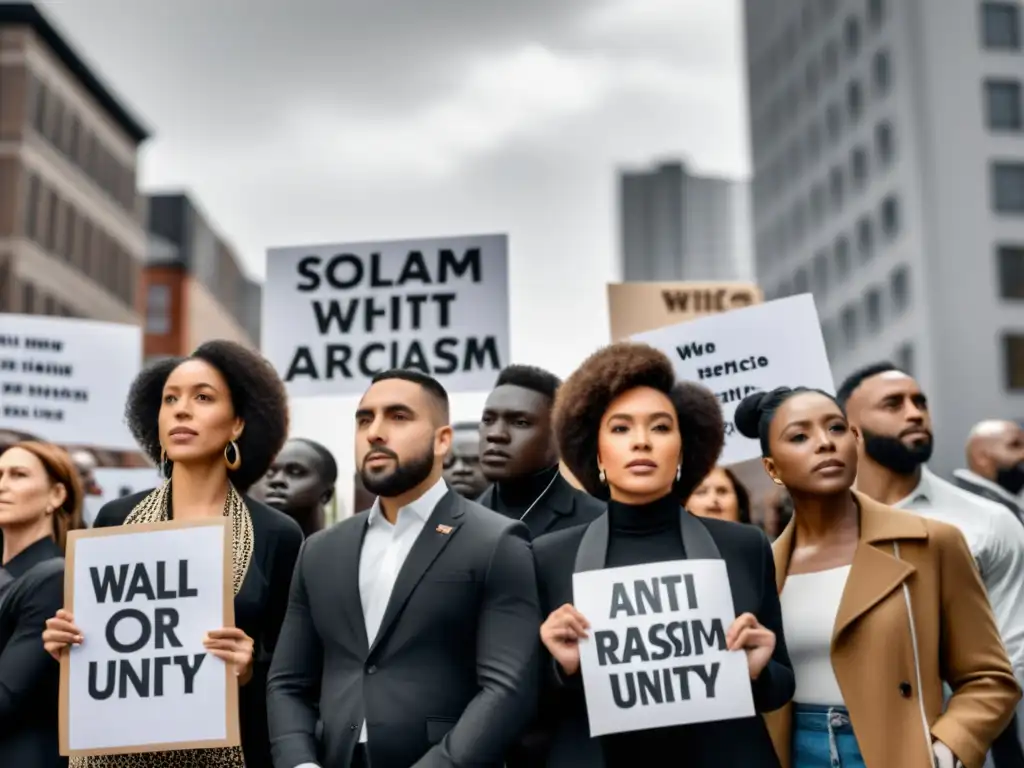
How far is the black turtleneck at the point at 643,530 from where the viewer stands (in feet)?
14.0

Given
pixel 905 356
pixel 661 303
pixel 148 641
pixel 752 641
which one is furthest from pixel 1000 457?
pixel 905 356

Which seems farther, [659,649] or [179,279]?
[179,279]

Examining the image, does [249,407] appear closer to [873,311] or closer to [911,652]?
[911,652]

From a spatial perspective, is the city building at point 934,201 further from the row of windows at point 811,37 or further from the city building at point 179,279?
the city building at point 179,279

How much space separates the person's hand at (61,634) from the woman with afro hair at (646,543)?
5.22ft

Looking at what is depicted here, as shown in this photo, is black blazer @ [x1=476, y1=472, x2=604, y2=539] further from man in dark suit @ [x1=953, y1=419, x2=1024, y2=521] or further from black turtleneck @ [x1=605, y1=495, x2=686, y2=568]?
man in dark suit @ [x1=953, y1=419, x2=1024, y2=521]

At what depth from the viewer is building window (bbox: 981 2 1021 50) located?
1806 inches

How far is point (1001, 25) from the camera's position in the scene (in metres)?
46.1

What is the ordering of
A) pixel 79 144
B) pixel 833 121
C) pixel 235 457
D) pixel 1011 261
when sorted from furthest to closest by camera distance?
pixel 833 121, pixel 1011 261, pixel 79 144, pixel 235 457

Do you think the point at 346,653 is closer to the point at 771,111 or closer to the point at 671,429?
the point at 671,429

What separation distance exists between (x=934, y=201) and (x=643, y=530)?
43080mm

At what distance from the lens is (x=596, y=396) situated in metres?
4.49

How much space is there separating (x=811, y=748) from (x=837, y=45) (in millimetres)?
52784

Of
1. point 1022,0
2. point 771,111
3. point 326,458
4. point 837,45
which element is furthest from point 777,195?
point 326,458
